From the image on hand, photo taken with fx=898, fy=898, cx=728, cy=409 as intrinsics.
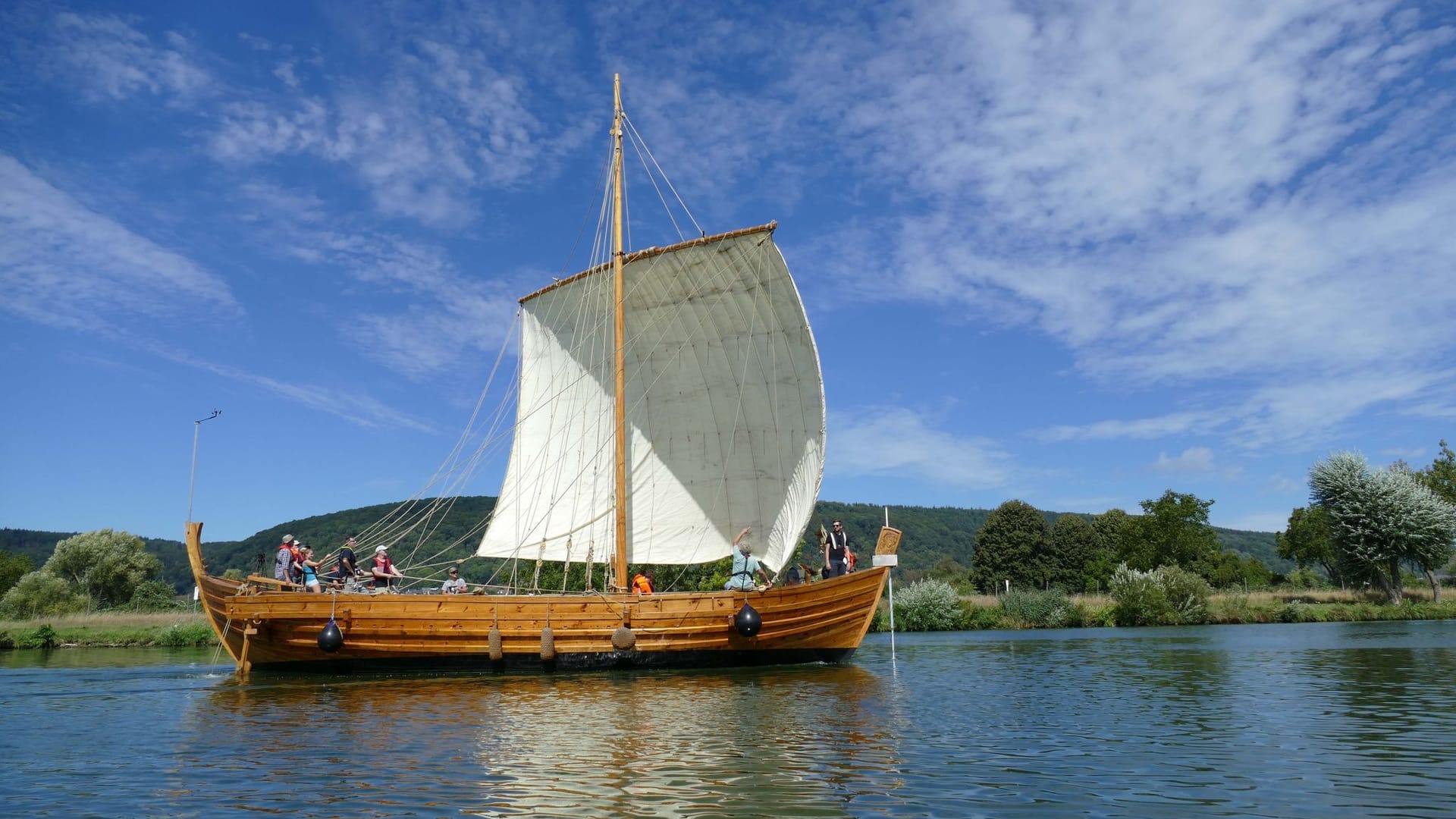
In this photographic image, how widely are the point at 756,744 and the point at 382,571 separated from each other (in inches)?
547

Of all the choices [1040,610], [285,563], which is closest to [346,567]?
[285,563]

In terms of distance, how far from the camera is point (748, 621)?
19.9 metres

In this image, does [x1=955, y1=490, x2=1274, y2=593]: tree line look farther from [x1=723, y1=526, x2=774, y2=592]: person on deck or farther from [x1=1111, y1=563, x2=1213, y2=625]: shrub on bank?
[x1=723, y1=526, x2=774, y2=592]: person on deck

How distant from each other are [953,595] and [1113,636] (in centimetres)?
1112

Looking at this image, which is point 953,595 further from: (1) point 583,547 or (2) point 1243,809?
(2) point 1243,809

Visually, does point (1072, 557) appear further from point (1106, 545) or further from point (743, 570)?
point (743, 570)

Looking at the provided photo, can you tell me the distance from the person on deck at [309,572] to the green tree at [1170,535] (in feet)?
198

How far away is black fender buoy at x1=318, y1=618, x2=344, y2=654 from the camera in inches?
715

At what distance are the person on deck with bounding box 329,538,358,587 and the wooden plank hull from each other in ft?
5.95

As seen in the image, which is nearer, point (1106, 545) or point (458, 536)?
point (1106, 545)

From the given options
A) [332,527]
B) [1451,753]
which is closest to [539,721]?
[1451,753]

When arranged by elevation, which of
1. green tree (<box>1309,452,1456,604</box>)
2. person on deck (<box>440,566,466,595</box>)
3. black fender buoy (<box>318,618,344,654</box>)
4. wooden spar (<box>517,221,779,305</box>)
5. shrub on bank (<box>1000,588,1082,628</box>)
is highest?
wooden spar (<box>517,221,779,305</box>)

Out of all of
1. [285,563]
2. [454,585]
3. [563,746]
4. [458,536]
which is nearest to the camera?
[563,746]

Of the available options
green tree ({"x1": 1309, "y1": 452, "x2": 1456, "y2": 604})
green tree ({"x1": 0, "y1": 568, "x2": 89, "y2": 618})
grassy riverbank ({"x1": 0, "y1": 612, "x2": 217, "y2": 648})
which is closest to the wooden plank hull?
grassy riverbank ({"x1": 0, "y1": 612, "x2": 217, "y2": 648})
